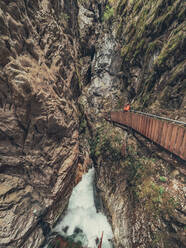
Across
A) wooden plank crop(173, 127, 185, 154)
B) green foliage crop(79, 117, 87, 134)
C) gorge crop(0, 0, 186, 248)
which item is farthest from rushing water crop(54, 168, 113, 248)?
wooden plank crop(173, 127, 185, 154)

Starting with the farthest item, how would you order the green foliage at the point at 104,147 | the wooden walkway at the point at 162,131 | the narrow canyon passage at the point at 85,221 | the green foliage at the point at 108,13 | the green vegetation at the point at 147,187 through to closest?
the green foliage at the point at 108,13
the green foliage at the point at 104,147
the narrow canyon passage at the point at 85,221
the green vegetation at the point at 147,187
the wooden walkway at the point at 162,131

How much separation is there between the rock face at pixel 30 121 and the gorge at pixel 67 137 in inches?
1.8

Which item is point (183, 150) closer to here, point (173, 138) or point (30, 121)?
point (173, 138)

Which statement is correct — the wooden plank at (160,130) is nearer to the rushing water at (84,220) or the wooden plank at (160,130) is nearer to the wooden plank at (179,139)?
the wooden plank at (179,139)

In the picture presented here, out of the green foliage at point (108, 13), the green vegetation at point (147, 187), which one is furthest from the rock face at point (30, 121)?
the green foliage at point (108, 13)

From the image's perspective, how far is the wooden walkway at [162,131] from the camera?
4.08 metres

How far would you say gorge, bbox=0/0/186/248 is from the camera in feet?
14.3

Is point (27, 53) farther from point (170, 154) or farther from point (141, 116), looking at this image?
point (170, 154)

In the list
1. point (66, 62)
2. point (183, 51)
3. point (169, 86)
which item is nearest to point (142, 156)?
point (169, 86)

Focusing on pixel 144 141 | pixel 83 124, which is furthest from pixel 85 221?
pixel 83 124

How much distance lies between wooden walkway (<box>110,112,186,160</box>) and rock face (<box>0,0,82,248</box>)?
215 inches

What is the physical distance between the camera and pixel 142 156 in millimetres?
6039

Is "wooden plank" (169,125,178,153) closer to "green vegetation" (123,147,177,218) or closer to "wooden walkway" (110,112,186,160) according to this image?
"wooden walkway" (110,112,186,160)

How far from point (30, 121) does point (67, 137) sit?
10.5 ft
